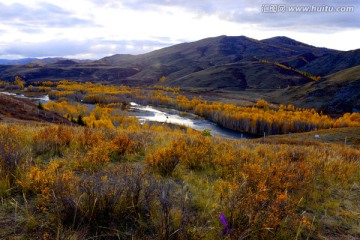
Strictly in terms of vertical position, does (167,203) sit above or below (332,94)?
above

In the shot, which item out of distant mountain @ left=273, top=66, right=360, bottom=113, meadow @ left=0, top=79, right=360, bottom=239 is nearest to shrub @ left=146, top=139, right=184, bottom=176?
meadow @ left=0, top=79, right=360, bottom=239

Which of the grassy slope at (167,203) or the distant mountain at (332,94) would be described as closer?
the grassy slope at (167,203)

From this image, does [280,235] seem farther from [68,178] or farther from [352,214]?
[68,178]

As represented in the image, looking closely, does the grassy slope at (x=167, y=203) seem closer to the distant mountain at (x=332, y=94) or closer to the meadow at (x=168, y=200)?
the meadow at (x=168, y=200)

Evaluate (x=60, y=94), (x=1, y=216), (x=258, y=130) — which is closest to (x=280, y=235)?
(x=1, y=216)

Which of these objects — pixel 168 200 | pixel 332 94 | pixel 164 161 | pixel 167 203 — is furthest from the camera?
pixel 332 94

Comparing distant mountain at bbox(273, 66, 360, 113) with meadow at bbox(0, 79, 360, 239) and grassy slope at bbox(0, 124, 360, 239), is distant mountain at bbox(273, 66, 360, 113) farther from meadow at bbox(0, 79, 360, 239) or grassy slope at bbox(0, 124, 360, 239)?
grassy slope at bbox(0, 124, 360, 239)

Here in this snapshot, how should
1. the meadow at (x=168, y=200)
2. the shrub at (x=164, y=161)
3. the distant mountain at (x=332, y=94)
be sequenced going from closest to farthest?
the meadow at (x=168, y=200), the shrub at (x=164, y=161), the distant mountain at (x=332, y=94)

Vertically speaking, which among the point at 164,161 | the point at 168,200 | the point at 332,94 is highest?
the point at 168,200

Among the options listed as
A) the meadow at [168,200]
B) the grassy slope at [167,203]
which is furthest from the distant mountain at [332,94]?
the grassy slope at [167,203]

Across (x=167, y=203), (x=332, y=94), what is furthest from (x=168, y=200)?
(x=332, y=94)

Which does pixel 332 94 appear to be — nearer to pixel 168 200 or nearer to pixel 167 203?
pixel 168 200

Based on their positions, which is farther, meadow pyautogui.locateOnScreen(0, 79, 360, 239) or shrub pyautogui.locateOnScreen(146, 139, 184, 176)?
shrub pyautogui.locateOnScreen(146, 139, 184, 176)

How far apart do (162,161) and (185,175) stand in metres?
0.69
